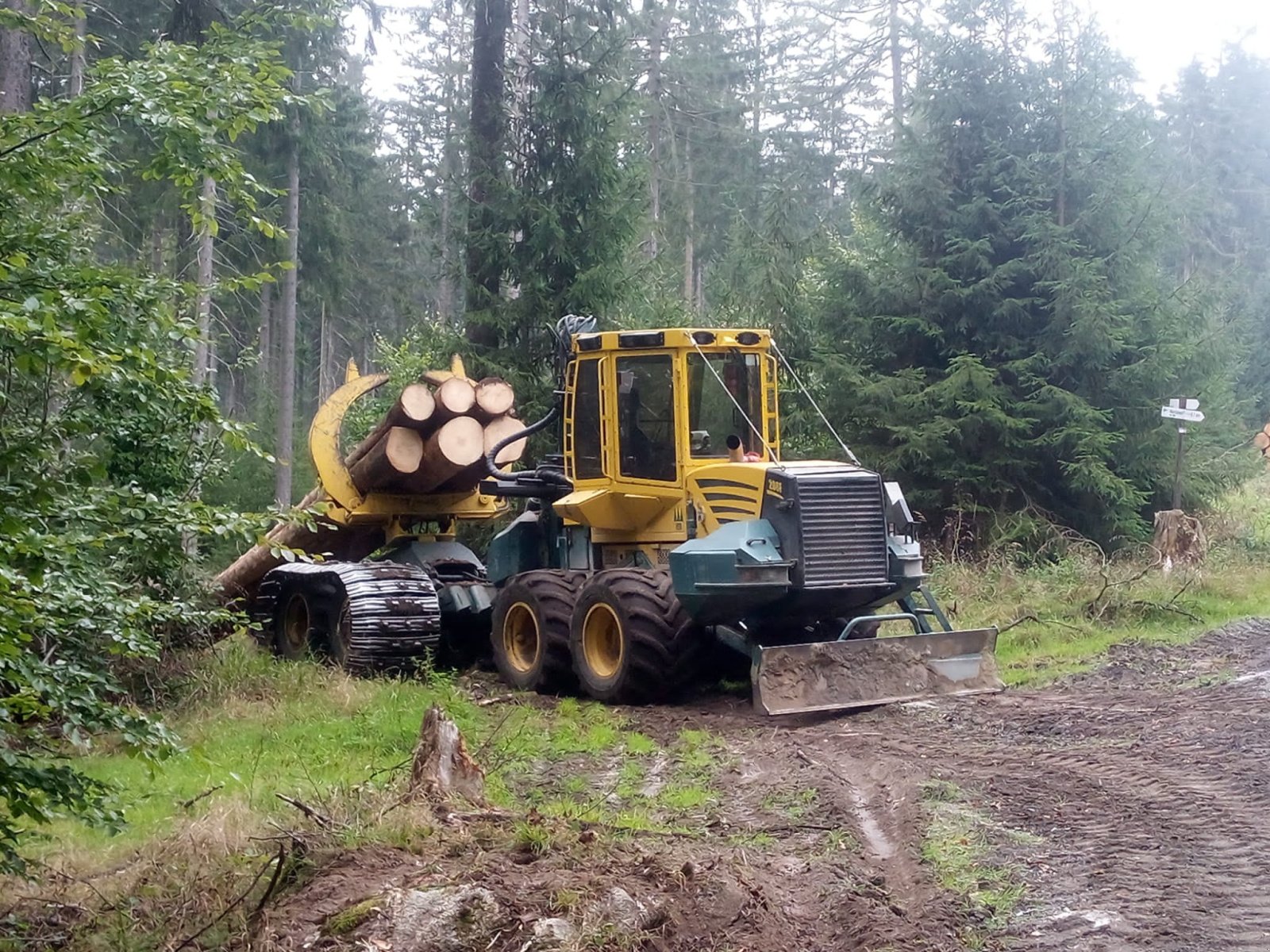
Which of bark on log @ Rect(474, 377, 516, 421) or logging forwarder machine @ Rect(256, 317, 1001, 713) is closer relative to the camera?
logging forwarder machine @ Rect(256, 317, 1001, 713)

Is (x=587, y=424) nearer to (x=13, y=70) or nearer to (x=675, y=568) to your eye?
(x=675, y=568)

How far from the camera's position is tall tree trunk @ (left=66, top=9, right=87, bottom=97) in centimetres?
624

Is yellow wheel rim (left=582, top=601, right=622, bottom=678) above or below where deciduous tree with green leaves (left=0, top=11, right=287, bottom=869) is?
below

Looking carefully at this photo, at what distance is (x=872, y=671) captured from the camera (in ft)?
30.3

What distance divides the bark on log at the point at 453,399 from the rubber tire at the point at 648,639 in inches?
111

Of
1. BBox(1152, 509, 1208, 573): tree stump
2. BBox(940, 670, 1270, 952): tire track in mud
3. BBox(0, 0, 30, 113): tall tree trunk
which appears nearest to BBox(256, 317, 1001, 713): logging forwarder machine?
BBox(940, 670, 1270, 952): tire track in mud

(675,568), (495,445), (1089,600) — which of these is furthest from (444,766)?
(1089,600)

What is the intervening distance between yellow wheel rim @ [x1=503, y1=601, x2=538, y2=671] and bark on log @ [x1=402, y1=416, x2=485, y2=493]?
1738 millimetres

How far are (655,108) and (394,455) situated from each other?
2065cm

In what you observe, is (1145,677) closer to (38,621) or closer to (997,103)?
(38,621)

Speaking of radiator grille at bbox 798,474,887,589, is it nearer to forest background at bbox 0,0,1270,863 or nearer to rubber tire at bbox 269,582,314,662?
forest background at bbox 0,0,1270,863

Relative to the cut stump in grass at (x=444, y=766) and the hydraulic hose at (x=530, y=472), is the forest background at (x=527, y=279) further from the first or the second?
the hydraulic hose at (x=530, y=472)

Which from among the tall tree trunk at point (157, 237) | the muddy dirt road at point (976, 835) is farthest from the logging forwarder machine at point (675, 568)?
the tall tree trunk at point (157, 237)

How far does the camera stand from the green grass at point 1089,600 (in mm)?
11711
